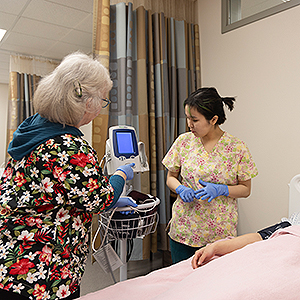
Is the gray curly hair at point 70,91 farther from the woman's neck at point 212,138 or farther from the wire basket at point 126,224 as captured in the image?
the woman's neck at point 212,138

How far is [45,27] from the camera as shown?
3.23 meters

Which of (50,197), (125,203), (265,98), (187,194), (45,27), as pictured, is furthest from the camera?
(45,27)

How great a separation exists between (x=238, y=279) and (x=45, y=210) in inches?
25.7

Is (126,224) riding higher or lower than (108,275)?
higher

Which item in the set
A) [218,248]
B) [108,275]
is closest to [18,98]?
[108,275]

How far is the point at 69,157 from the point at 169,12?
215 cm

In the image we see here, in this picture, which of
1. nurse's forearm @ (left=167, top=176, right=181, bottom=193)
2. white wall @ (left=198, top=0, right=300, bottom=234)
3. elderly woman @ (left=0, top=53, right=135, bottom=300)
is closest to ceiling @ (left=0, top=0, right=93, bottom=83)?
white wall @ (left=198, top=0, right=300, bottom=234)

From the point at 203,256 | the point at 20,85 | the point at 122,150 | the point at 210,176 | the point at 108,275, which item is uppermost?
the point at 20,85

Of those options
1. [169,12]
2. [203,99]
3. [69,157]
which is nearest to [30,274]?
[69,157]

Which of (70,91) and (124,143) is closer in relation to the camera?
(70,91)

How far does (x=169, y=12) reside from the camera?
2.60 m

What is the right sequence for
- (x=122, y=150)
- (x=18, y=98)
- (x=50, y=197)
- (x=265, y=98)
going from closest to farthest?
(x=50, y=197)
(x=122, y=150)
(x=265, y=98)
(x=18, y=98)

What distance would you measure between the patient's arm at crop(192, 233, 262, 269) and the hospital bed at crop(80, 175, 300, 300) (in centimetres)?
9

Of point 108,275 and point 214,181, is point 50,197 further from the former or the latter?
point 108,275
